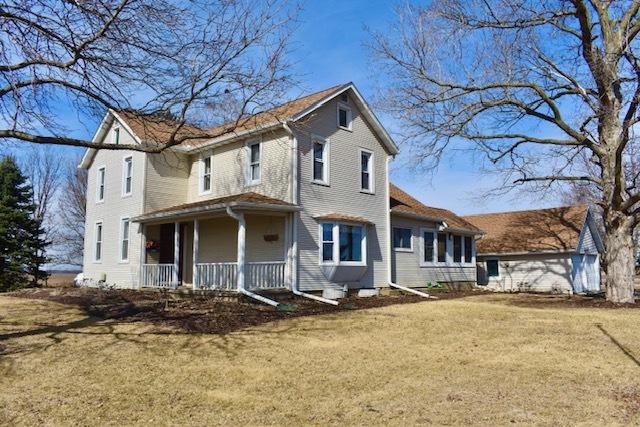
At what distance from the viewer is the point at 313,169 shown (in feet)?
59.1

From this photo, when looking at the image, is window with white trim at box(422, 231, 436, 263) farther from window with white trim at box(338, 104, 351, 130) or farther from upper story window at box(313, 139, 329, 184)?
upper story window at box(313, 139, 329, 184)

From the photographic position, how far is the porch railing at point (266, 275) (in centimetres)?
1641

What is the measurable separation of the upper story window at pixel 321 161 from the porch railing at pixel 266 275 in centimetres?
343

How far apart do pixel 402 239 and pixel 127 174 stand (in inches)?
461

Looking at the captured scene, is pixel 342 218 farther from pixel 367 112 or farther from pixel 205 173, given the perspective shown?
pixel 205 173

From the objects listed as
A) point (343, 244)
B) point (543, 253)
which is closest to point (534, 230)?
point (543, 253)

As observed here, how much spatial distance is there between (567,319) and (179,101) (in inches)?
430

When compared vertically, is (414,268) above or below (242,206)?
below

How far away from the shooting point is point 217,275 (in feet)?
57.3

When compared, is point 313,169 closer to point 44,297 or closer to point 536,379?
point 44,297

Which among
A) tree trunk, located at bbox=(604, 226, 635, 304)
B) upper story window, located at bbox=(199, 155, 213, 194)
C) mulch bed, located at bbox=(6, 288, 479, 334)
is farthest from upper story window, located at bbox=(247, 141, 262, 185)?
tree trunk, located at bbox=(604, 226, 635, 304)

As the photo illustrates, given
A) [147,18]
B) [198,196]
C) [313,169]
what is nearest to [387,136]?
[313,169]

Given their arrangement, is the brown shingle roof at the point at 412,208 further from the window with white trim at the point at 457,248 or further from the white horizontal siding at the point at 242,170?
the white horizontal siding at the point at 242,170

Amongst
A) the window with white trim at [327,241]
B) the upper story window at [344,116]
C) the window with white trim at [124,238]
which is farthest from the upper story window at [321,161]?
the window with white trim at [124,238]
